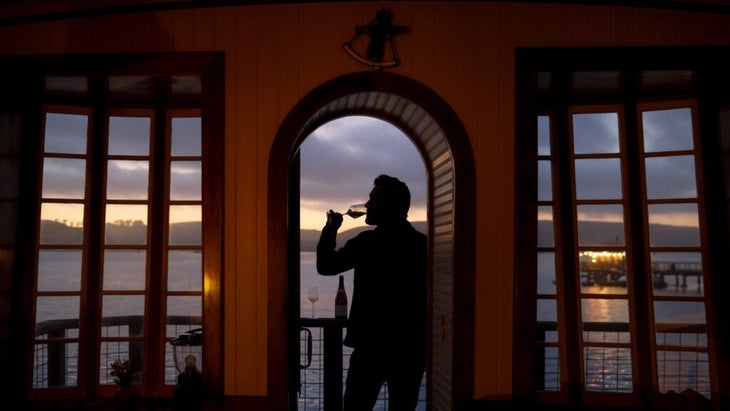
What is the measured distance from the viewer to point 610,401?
3535 mm

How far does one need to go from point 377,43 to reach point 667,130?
1945 millimetres

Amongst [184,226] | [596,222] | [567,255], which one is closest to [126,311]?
[184,226]

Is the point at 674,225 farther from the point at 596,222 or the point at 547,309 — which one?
the point at 547,309

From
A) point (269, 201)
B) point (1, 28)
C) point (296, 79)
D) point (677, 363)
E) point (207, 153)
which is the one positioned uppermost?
point (1, 28)

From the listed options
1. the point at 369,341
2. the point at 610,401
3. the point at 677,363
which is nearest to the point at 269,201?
the point at 369,341

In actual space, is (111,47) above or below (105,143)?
above

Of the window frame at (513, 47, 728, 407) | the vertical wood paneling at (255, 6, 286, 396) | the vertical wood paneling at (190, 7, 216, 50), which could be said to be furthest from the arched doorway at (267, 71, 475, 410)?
the vertical wood paneling at (190, 7, 216, 50)

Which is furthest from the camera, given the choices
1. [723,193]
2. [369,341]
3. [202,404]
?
[369,341]

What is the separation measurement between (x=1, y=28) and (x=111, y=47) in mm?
697

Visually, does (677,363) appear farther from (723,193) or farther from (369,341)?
(369,341)

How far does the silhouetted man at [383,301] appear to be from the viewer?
374 cm

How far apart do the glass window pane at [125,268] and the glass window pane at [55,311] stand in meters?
0.25

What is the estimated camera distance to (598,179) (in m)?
3.74

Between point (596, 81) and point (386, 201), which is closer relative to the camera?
point (596, 81)
